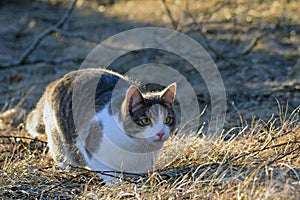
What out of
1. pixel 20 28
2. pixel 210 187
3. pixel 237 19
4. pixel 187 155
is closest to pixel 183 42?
pixel 237 19

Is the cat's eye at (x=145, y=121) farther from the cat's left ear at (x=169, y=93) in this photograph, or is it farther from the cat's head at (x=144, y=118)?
the cat's left ear at (x=169, y=93)

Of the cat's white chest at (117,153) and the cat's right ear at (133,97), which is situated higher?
the cat's right ear at (133,97)

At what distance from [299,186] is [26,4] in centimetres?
946

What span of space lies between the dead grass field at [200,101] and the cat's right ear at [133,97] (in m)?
0.52

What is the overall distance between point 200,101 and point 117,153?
8.34 ft

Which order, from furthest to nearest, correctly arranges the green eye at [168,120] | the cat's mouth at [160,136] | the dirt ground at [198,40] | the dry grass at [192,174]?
the dirt ground at [198,40] < the green eye at [168,120] < the cat's mouth at [160,136] < the dry grass at [192,174]

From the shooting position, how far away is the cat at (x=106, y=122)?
12.3 ft

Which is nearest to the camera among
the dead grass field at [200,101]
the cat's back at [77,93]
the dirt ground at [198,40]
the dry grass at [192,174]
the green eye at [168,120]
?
the dry grass at [192,174]

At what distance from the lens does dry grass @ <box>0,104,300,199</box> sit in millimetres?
3279

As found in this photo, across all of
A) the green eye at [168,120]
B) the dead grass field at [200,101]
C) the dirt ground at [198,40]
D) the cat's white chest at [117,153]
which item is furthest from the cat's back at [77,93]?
the dirt ground at [198,40]

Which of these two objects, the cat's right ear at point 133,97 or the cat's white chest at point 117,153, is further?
the cat's white chest at point 117,153

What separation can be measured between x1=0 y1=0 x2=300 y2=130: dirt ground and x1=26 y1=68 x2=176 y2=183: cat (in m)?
1.30

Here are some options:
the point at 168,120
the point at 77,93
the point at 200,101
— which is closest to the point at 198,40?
the point at 200,101

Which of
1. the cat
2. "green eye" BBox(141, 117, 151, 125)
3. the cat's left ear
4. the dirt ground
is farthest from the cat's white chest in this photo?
the dirt ground
